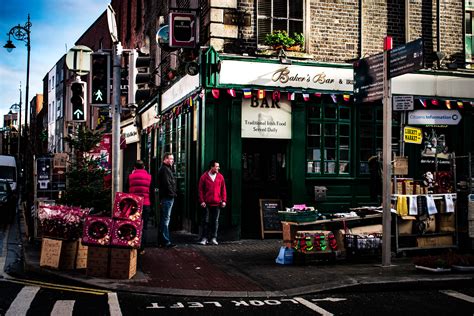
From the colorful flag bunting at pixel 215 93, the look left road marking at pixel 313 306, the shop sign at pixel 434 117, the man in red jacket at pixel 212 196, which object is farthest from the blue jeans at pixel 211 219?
the look left road marking at pixel 313 306

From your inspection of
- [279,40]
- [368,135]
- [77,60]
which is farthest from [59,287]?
[368,135]

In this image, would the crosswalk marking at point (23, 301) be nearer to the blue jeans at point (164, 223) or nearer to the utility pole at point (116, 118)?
the utility pole at point (116, 118)

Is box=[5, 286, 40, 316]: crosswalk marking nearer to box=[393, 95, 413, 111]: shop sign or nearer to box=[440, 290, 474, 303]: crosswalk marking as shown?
box=[440, 290, 474, 303]: crosswalk marking

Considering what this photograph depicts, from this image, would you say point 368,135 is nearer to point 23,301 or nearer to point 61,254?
point 61,254

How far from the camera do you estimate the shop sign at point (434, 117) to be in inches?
600

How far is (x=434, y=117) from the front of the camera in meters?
15.5

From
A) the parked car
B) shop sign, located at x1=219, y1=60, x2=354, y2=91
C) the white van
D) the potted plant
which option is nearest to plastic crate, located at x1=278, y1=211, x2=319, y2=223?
shop sign, located at x1=219, y1=60, x2=354, y2=91

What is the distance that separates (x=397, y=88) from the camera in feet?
50.7

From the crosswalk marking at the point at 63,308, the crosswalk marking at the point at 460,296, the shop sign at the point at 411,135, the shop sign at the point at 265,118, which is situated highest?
the shop sign at the point at 265,118

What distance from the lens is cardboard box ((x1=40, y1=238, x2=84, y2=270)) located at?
32.3 ft

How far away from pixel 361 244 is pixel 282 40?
5.93 meters

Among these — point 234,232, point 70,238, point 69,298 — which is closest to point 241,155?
point 234,232

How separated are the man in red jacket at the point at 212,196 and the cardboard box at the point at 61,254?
3792 mm

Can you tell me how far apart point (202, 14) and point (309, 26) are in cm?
265
